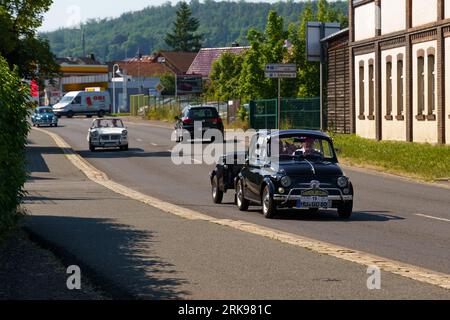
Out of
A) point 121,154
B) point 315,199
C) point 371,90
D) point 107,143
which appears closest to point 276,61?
point 371,90

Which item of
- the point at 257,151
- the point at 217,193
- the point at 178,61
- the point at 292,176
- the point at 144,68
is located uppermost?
the point at 178,61

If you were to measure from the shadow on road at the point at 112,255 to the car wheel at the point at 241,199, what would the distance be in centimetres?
391

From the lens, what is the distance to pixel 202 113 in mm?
54812

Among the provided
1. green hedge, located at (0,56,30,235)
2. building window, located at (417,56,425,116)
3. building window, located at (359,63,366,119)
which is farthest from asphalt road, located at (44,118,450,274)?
building window, located at (359,63,366,119)

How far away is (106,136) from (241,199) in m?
28.3

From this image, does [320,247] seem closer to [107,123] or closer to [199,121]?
[107,123]

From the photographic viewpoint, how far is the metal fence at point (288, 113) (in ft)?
203

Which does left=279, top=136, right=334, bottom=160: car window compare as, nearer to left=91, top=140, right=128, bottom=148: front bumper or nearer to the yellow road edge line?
the yellow road edge line

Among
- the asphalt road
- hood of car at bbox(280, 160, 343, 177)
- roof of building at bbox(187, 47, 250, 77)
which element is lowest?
the asphalt road

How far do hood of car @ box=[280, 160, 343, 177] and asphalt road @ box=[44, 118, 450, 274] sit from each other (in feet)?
2.57

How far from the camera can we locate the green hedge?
13.1 m

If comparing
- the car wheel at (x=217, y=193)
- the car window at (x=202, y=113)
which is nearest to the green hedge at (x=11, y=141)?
the car wheel at (x=217, y=193)

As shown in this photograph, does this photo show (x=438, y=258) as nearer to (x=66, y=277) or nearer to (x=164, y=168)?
(x=66, y=277)

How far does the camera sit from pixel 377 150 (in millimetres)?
41188
